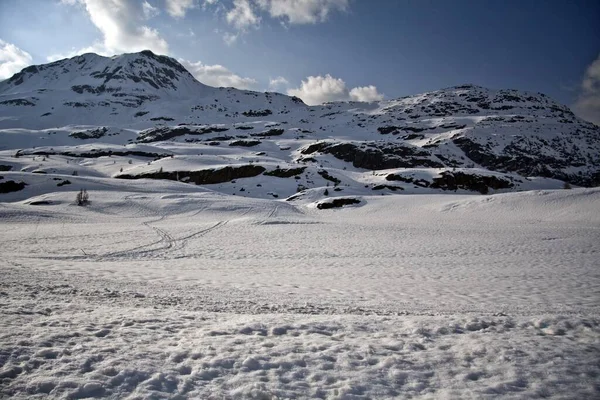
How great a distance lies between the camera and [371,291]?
848 centimetres

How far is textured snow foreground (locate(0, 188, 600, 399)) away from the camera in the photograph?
347cm

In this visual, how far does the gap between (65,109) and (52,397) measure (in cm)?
16206

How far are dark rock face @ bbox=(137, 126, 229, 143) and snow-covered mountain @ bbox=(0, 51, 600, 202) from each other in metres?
0.33

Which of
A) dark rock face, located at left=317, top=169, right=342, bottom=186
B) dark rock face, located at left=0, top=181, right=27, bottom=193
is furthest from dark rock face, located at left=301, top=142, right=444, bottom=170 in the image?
dark rock face, located at left=0, top=181, right=27, bottom=193

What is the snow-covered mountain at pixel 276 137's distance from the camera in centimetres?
4716

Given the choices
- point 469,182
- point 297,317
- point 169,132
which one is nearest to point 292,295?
point 297,317

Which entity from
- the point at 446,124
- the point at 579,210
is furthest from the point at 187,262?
the point at 446,124

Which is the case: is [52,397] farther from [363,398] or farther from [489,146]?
[489,146]

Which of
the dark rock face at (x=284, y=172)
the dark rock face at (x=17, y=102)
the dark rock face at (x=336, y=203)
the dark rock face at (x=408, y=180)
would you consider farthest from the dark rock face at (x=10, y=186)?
the dark rock face at (x=17, y=102)

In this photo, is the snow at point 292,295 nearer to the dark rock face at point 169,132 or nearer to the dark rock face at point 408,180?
the dark rock face at point 408,180

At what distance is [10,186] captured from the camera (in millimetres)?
32000

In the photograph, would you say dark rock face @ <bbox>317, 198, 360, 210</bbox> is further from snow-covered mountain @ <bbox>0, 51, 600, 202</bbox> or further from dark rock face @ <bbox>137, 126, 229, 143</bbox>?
dark rock face @ <bbox>137, 126, 229, 143</bbox>

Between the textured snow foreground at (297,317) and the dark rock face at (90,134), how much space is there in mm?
90544

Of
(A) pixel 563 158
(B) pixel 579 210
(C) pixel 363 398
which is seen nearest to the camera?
(C) pixel 363 398
